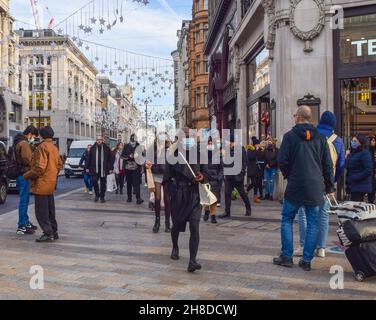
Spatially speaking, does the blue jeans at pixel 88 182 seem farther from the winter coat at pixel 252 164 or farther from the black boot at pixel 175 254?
the black boot at pixel 175 254

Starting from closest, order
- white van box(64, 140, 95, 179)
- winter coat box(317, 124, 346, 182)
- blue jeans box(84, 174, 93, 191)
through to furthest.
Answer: winter coat box(317, 124, 346, 182)
blue jeans box(84, 174, 93, 191)
white van box(64, 140, 95, 179)

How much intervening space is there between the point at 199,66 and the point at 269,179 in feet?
→ 120

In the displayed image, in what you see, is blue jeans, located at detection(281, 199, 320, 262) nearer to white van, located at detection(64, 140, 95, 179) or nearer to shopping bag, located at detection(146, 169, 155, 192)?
shopping bag, located at detection(146, 169, 155, 192)

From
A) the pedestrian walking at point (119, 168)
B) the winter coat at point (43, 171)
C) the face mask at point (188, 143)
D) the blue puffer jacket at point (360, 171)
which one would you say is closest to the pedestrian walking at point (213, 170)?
the face mask at point (188, 143)

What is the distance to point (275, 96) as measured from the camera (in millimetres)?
13906

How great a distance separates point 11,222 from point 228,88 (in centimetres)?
1614

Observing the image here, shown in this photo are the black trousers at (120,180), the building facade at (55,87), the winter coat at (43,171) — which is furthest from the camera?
the building facade at (55,87)

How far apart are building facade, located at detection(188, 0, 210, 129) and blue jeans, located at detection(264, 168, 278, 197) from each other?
33093mm

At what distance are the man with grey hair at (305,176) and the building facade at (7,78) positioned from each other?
139 feet

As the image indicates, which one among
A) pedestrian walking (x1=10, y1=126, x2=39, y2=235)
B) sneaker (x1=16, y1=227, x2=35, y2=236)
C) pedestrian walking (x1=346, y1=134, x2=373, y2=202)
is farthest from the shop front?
sneaker (x1=16, y1=227, x2=35, y2=236)

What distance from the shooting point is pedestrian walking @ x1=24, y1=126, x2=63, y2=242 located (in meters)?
7.48

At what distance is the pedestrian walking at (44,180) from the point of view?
7.48 metres
